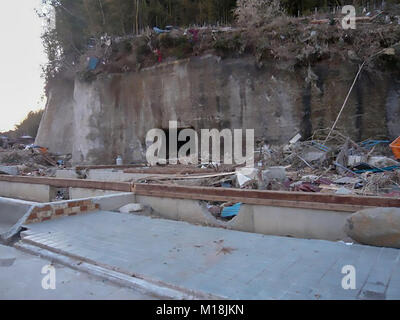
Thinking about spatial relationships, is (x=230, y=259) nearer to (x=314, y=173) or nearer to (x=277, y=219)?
(x=277, y=219)

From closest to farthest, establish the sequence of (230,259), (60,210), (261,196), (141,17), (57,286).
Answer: (57,286)
(230,259)
(261,196)
(60,210)
(141,17)

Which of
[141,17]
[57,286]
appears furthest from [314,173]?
[141,17]

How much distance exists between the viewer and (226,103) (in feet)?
44.8

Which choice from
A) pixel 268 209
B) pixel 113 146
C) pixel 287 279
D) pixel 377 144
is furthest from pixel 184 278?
pixel 113 146

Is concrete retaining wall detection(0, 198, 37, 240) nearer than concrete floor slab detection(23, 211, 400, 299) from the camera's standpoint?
No

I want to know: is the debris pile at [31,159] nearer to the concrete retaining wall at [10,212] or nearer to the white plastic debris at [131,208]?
the concrete retaining wall at [10,212]

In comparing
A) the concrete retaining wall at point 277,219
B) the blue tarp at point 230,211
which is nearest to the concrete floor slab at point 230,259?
the concrete retaining wall at point 277,219

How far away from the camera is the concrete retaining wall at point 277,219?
3.93 meters

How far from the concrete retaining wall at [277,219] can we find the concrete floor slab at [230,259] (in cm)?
81

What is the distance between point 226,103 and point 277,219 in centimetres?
984

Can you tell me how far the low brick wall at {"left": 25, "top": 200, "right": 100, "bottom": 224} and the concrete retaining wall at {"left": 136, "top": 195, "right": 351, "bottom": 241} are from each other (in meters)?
1.31

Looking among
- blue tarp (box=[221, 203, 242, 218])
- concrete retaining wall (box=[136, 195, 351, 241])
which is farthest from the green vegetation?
concrete retaining wall (box=[136, 195, 351, 241])

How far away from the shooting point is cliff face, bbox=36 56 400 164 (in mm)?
11234

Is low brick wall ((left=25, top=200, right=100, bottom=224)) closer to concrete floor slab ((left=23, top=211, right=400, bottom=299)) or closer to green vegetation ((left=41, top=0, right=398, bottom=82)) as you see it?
concrete floor slab ((left=23, top=211, right=400, bottom=299))
